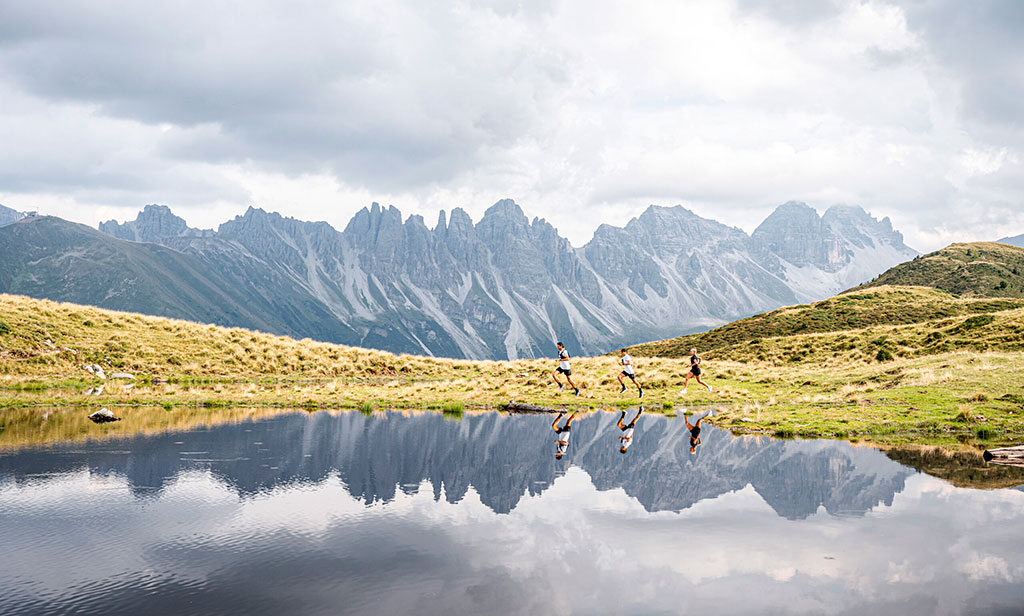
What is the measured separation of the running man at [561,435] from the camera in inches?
1022

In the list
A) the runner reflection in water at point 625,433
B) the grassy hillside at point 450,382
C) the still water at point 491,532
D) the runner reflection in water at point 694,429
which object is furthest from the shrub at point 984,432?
the runner reflection in water at point 625,433

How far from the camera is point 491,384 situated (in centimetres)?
5275

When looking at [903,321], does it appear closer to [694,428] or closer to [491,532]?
[694,428]

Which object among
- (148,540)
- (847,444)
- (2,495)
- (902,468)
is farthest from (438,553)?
(847,444)

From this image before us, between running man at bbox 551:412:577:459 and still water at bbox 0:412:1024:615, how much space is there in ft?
2.14

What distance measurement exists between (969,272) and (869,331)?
336ft

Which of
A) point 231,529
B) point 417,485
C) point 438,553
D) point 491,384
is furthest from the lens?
point 491,384

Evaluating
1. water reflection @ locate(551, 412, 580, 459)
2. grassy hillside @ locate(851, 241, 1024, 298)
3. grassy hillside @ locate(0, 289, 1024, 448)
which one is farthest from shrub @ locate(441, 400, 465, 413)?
grassy hillside @ locate(851, 241, 1024, 298)

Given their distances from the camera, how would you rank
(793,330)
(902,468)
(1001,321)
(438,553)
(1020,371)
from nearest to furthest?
(438,553), (902,468), (1020,371), (1001,321), (793,330)

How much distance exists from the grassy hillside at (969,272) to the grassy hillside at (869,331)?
20.0m

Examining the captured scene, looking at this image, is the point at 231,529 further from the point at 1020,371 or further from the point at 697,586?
the point at 1020,371

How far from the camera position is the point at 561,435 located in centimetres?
3016

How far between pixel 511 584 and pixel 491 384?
4060cm

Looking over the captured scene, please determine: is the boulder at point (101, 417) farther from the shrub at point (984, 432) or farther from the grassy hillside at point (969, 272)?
the grassy hillside at point (969, 272)
